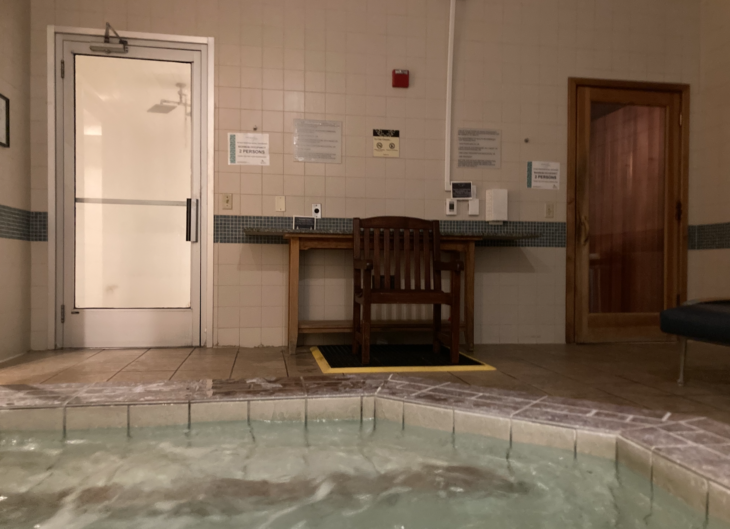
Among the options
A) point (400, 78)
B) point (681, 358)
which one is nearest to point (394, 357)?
point (681, 358)

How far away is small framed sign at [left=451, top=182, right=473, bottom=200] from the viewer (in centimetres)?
443

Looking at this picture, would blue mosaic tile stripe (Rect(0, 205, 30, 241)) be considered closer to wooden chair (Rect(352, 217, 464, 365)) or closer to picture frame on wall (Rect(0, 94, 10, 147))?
picture frame on wall (Rect(0, 94, 10, 147))

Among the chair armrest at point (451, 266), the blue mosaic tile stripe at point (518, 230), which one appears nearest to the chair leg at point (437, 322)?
the chair armrest at point (451, 266)

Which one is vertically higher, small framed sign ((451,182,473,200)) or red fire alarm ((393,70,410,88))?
red fire alarm ((393,70,410,88))

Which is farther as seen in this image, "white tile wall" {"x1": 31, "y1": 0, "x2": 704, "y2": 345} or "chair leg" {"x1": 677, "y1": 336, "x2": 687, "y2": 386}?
"white tile wall" {"x1": 31, "y1": 0, "x2": 704, "y2": 345}

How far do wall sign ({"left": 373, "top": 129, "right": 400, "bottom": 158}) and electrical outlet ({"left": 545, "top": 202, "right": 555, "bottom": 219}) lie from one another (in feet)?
4.58

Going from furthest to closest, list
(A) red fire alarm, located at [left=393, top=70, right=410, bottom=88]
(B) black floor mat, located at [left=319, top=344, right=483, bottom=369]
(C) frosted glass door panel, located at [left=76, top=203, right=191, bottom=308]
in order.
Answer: (A) red fire alarm, located at [left=393, top=70, right=410, bottom=88], (C) frosted glass door panel, located at [left=76, top=203, right=191, bottom=308], (B) black floor mat, located at [left=319, top=344, right=483, bottom=369]

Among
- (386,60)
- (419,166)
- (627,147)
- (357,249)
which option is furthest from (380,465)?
(627,147)

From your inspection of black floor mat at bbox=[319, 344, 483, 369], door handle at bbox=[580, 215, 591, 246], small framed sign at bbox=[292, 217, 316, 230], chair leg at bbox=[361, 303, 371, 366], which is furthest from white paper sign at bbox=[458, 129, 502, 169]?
chair leg at bbox=[361, 303, 371, 366]

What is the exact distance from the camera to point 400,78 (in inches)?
170

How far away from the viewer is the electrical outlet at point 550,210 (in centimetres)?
457

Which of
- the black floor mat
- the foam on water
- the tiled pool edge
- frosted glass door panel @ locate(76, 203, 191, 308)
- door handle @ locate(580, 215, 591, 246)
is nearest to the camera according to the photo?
the foam on water

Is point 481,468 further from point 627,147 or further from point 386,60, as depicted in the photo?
point 627,147

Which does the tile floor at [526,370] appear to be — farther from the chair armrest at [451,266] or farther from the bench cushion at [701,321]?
the chair armrest at [451,266]
